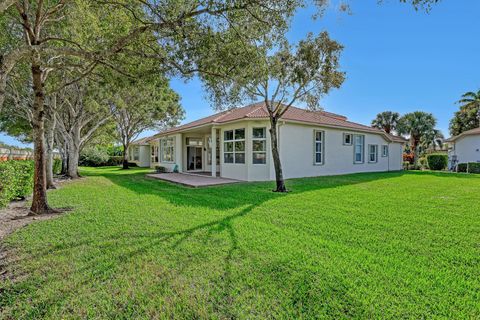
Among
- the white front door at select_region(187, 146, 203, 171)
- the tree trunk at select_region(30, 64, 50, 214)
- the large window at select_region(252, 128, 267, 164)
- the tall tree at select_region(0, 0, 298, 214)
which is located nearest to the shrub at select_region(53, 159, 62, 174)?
the white front door at select_region(187, 146, 203, 171)

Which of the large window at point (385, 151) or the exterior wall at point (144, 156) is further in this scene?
the exterior wall at point (144, 156)

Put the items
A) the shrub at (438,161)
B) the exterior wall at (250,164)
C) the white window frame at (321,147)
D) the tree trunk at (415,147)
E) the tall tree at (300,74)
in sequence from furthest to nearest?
the tree trunk at (415,147)
the shrub at (438,161)
the white window frame at (321,147)
the exterior wall at (250,164)
the tall tree at (300,74)

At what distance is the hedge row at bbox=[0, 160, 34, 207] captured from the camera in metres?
6.98

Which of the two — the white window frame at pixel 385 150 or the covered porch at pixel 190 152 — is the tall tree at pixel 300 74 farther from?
the white window frame at pixel 385 150

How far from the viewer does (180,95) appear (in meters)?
28.7

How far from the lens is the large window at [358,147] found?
19.5m

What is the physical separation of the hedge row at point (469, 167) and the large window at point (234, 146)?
66.8ft

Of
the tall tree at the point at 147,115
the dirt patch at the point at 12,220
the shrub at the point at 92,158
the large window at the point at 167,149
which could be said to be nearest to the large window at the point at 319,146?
the large window at the point at 167,149

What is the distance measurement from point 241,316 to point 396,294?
73.9 inches

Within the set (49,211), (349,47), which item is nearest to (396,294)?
(49,211)

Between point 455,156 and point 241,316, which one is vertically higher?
point 455,156

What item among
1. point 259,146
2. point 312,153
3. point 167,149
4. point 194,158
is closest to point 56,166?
point 167,149

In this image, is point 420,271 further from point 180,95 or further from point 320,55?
point 180,95

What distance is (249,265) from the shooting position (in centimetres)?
383
